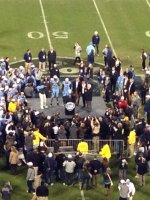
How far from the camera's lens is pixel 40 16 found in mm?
41438

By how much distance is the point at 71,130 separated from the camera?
24.9 metres

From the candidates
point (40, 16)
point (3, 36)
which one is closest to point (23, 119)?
point (3, 36)

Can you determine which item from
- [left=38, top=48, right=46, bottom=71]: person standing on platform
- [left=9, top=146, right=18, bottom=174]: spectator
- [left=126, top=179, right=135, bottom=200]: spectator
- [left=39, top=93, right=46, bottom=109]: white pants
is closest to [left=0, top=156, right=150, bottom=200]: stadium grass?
[left=9, top=146, right=18, bottom=174]: spectator

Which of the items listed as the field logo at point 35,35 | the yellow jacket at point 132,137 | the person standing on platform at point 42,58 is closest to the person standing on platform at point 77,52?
the person standing on platform at point 42,58

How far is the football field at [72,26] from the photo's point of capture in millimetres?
37188

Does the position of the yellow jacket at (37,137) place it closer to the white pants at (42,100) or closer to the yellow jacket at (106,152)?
the yellow jacket at (106,152)

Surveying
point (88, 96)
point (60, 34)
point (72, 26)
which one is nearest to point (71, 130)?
point (88, 96)

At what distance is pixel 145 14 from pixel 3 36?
949 cm

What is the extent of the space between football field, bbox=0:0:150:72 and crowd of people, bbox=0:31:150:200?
603 cm

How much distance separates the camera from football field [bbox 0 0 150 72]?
37188mm

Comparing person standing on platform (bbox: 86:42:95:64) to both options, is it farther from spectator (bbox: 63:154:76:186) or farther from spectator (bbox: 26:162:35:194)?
spectator (bbox: 26:162:35:194)

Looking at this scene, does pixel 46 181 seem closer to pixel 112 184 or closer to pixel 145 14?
pixel 112 184

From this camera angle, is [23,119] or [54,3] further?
[54,3]

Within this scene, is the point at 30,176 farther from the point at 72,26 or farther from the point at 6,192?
the point at 72,26
